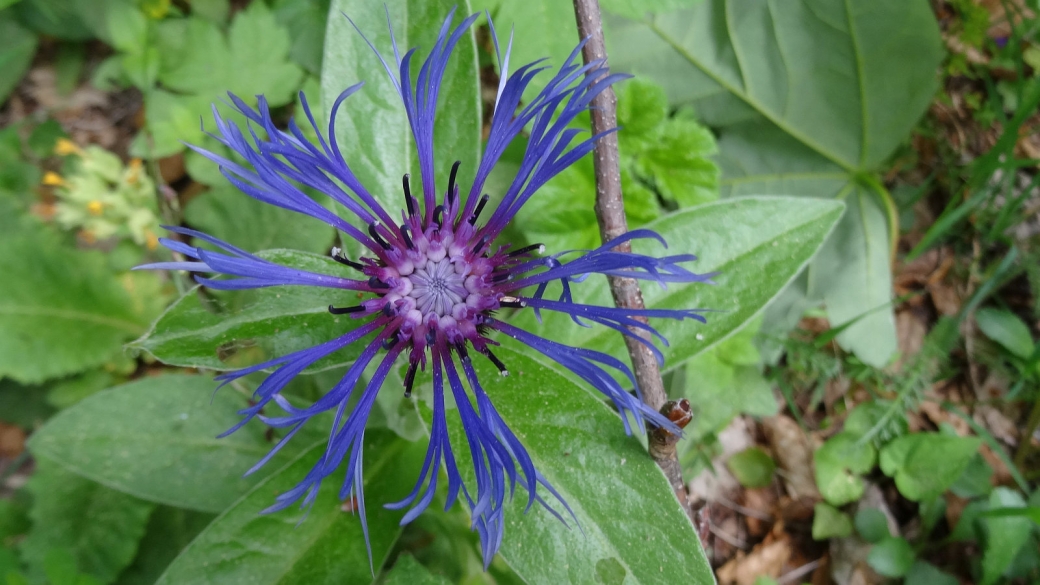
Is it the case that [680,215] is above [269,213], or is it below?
above

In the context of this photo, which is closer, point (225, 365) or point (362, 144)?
point (225, 365)

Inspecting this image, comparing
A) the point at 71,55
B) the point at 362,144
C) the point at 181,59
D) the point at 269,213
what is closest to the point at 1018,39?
the point at 362,144

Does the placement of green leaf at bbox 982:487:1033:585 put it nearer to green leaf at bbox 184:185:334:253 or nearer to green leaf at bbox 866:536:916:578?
green leaf at bbox 866:536:916:578

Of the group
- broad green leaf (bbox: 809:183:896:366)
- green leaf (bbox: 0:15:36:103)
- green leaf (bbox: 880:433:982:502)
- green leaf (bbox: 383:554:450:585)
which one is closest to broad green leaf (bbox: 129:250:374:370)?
green leaf (bbox: 383:554:450:585)

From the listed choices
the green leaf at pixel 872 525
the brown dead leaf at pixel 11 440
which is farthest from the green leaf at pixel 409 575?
the brown dead leaf at pixel 11 440

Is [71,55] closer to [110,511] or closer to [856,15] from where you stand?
[110,511]

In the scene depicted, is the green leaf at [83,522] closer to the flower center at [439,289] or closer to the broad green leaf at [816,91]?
the flower center at [439,289]
